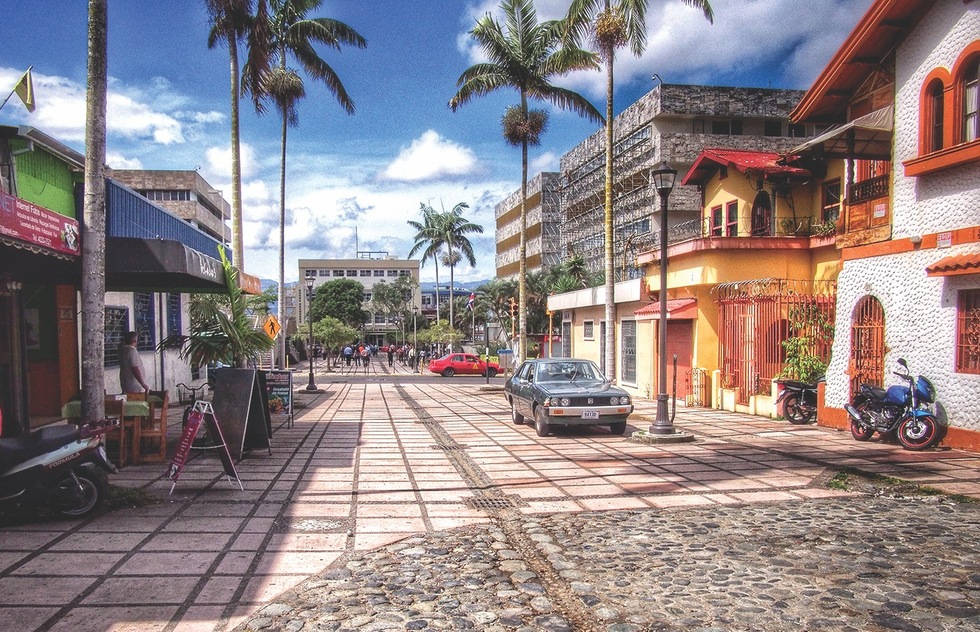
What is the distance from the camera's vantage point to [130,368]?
1027 cm

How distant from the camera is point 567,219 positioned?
192ft

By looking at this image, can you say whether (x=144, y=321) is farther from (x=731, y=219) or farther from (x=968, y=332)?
(x=968, y=332)

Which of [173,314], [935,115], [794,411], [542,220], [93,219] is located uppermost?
[542,220]

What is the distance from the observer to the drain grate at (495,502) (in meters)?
7.00

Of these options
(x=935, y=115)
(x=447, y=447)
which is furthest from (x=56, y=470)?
(x=935, y=115)

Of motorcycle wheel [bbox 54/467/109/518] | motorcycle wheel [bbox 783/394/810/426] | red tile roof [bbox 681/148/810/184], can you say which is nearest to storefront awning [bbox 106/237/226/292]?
motorcycle wheel [bbox 54/467/109/518]

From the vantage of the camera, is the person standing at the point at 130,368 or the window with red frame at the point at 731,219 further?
the window with red frame at the point at 731,219

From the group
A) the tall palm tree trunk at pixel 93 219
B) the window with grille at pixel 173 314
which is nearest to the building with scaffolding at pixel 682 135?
the window with grille at pixel 173 314

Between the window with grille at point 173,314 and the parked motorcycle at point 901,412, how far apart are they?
54.4 feet

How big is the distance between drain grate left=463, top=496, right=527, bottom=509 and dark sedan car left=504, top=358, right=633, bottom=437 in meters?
4.41

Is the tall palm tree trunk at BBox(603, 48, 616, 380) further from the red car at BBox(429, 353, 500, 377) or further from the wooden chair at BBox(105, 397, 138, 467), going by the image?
the red car at BBox(429, 353, 500, 377)

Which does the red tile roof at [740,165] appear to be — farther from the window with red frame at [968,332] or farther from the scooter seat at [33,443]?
the scooter seat at [33,443]

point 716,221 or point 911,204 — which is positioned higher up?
point 716,221

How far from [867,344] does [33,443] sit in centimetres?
1270
